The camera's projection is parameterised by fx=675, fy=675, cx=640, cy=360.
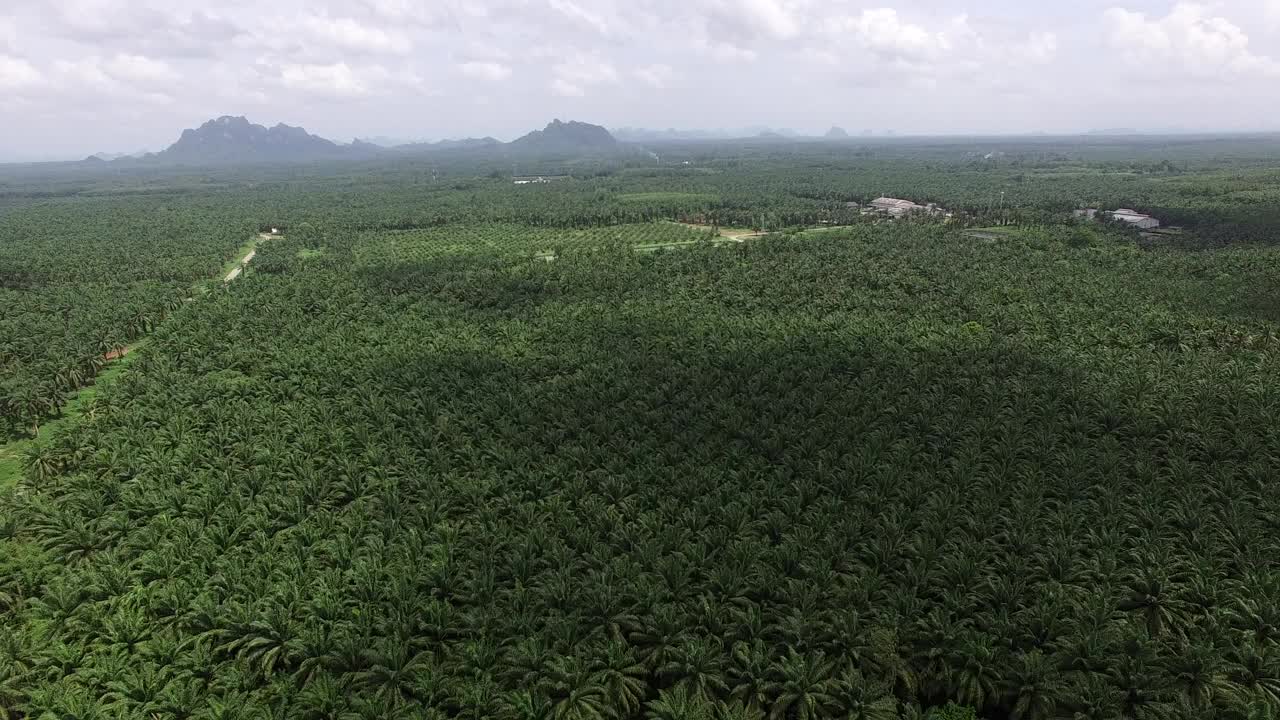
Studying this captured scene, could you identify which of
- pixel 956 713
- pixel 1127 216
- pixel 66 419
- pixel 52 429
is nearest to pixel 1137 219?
pixel 1127 216

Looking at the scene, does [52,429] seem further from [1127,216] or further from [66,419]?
[1127,216]

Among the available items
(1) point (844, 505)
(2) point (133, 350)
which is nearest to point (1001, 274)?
(1) point (844, 505)

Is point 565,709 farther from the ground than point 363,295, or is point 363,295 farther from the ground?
point 363,295

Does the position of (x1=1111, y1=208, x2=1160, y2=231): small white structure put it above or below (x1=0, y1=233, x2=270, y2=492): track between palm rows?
above

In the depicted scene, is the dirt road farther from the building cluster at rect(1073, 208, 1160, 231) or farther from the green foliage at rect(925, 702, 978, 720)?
the building cluster at rect(1073, 208, 1160, 231)

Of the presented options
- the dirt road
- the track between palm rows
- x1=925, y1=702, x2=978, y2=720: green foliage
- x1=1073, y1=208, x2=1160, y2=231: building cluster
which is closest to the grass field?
the track between palm rows

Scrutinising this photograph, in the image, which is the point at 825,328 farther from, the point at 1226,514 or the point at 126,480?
the point at 126,480

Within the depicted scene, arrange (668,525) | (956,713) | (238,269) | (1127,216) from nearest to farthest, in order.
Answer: (956,713) → (668,525) → (238,269) → (1127,216)
